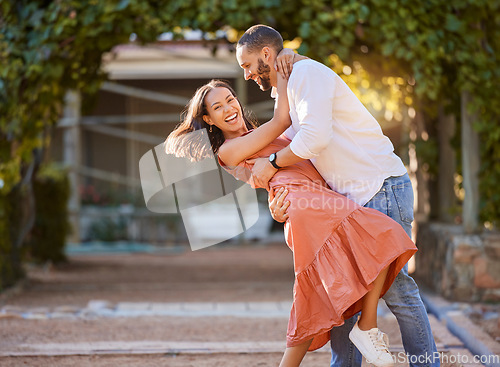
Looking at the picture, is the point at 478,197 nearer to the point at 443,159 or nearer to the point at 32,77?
the point at 443,159

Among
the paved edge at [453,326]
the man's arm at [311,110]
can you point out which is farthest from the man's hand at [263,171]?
the paved edge at [453,326]

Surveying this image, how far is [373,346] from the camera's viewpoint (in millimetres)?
2502

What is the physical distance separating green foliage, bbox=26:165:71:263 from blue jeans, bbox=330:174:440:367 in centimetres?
583

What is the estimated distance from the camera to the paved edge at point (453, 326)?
3.48 metres

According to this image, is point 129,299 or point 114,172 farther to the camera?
point 114,172

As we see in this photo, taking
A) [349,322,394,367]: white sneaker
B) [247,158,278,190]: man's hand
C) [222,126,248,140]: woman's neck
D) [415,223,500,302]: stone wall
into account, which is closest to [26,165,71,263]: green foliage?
[415,223,500,302]: stone wall

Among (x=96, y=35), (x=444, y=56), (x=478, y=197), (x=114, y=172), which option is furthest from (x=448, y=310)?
(x=114, y=172)

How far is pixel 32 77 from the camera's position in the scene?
5.32m

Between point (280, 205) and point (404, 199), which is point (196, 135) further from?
point (404, 199)

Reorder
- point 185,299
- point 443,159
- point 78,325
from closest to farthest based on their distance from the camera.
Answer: point 78,325
point 185,299
point 443,159

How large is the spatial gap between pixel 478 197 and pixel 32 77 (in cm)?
380

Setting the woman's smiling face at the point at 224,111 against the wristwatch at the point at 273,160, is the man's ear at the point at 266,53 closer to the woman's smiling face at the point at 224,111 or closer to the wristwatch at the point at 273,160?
the woman's smiling face at the point at 224,111

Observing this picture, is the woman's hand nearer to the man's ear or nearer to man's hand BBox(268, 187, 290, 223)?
the man's ear

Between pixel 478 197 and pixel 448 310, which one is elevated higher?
pixel 478 197
